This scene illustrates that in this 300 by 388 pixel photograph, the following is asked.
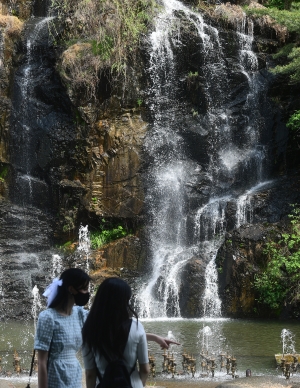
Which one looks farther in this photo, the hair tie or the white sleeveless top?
the hair tie

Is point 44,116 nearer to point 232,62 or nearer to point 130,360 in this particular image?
point 232,62

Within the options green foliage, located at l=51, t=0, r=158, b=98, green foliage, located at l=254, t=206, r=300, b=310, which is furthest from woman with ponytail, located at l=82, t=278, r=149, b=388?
green foliage, located at l=51, t=0, r=158, b=98

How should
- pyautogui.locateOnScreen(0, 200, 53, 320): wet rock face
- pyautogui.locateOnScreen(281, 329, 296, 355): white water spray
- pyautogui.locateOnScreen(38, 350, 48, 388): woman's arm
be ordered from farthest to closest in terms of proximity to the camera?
pyautogui.locateOnScreen(0, 200, 53, 320): wet rock face → pyautogui.locateOnScreen(281, 329, 296, 355): white water spray → pyautogui.locateOnScreen(38, 350, 48, 388): woman's arm

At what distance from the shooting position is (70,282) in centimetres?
356

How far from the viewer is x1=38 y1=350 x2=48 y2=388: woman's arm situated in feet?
11.2

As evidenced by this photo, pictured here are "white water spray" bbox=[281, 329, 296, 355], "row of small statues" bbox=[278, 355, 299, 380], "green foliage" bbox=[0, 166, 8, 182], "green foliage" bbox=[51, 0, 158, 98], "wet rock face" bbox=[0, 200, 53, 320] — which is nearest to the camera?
"row of small statues" bbox=[278, 355, 299, 380]

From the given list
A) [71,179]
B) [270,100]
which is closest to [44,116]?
[71,179]

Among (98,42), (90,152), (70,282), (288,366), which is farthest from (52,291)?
(98,42)

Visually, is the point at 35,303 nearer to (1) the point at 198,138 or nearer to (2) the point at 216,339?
(2) the point at 216,339

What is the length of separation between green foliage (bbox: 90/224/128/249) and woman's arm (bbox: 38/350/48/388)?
14.7 m

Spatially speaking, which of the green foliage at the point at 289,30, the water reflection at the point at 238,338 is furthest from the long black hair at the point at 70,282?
the green foliage at the point at 289,30

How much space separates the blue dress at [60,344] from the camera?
353 centimetres

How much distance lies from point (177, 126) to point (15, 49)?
6.46m

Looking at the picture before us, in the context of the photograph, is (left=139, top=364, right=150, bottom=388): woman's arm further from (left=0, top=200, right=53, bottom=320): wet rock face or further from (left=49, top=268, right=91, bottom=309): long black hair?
(left=0, top=200, right=53, bottom=320): wet rock face
